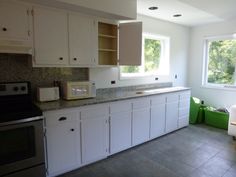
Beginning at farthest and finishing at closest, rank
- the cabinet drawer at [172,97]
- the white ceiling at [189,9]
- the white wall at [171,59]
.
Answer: the cabinet drawer at [172,97]
the white wall at [171,59]
the white ceiling at [189,9]

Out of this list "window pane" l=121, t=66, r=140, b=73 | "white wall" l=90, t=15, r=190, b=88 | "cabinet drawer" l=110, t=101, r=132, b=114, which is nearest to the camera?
"cabinet drawer" l=110, t=101, r=132, b=114

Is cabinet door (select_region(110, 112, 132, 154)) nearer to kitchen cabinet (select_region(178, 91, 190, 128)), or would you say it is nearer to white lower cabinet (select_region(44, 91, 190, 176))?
white lower cabinet (select_region(44, 91, 190, 176))

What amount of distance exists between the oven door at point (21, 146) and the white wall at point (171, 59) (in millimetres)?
1432

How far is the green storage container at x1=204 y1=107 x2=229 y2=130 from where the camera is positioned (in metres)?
4.15

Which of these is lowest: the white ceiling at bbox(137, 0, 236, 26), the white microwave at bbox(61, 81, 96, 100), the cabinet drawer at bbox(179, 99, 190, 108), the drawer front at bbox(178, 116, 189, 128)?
the drawer front at bbox(178, 116, 189, 128)

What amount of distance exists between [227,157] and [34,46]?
331 cm

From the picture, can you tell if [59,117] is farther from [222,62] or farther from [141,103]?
[222,62]

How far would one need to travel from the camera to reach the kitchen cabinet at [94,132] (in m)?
2.55

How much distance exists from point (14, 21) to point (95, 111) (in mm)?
1510

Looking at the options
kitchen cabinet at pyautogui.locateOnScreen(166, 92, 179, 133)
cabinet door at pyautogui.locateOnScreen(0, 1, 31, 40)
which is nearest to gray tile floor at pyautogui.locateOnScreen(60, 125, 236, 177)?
kitchen cabinet at pyautogui.locateOnScreen(166, 92, 179, 133)

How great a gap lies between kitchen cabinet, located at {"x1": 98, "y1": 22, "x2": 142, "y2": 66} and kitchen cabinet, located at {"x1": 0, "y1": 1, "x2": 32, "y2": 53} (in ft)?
3.79

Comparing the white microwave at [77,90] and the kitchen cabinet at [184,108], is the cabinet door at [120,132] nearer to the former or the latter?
the white microwave at [77,90]

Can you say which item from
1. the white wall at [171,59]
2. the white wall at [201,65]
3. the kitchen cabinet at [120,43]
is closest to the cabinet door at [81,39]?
the kitchen cabinet at [120,43]

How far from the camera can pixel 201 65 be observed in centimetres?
493
